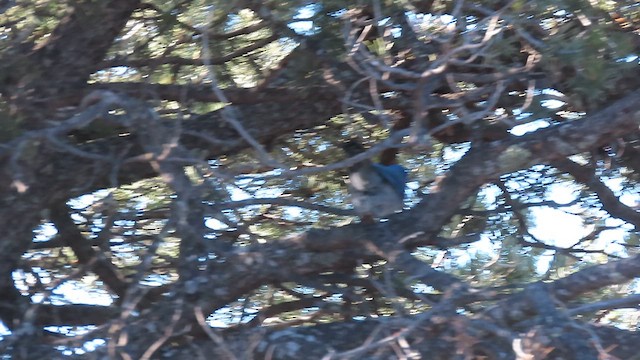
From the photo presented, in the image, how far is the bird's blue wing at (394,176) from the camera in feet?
9.37

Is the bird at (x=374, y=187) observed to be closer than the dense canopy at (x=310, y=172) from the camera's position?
No

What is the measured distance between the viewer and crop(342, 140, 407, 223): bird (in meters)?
2.68

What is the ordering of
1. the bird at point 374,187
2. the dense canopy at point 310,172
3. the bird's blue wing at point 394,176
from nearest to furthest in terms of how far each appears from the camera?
the dense canopy at point 310,172, the bird at point 374,187, the bird's blue wing at point 394,176

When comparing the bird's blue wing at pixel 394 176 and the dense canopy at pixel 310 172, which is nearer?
the dense canopy at pixel 310 172

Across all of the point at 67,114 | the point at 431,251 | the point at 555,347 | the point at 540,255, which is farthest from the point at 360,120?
the point at 555,347

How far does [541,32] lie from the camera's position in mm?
2701

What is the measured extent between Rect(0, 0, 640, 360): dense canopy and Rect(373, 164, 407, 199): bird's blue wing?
0.42 feet

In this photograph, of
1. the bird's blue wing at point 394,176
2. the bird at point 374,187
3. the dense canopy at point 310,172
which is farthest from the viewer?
the bird's blue wing at point 394,176

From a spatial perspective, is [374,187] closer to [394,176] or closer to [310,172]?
[394,176]

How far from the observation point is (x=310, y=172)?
7.64 ft

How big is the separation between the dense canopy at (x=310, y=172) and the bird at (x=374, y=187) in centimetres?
5

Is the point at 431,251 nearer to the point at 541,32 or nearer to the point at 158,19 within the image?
the point at 541,32

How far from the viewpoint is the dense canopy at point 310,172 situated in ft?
7.79

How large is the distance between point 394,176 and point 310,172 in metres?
0.64
